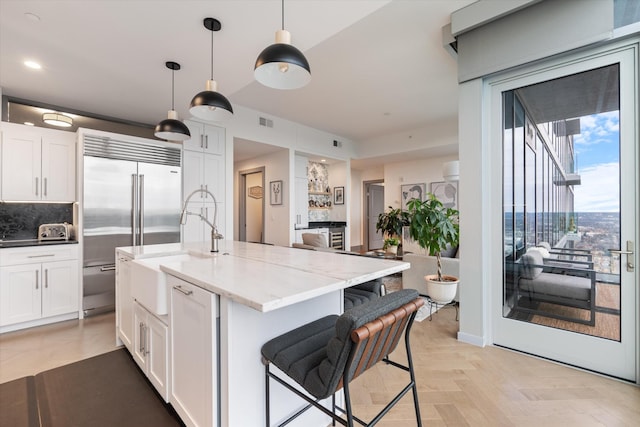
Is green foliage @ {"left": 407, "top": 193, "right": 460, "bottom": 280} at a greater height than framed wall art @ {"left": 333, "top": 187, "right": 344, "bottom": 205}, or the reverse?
framed wall art @ {"left": 333, "top": 187, "right": 344, "bottom": 205}

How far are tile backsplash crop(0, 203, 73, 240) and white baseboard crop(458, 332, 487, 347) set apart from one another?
4809 millimetres

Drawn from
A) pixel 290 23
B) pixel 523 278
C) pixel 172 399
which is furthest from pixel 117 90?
pixel 523 278

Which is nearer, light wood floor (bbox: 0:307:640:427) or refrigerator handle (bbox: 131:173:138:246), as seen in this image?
light wood floor (bbox: 0:307:640:427)

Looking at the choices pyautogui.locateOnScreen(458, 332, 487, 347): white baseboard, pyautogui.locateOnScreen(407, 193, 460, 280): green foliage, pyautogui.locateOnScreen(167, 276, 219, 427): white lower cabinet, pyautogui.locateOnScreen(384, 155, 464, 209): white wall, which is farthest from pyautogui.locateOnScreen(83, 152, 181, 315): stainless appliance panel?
pyautogui.locateOnScreen(384, 155, 464, 209): white wall

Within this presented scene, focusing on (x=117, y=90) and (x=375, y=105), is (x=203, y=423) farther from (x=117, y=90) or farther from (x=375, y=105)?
(x=375, y=105)

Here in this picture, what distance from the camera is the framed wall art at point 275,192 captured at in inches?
235

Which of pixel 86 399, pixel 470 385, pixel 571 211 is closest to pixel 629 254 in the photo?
pixel 571 211

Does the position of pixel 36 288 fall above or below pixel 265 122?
below

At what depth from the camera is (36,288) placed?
10.1 feet

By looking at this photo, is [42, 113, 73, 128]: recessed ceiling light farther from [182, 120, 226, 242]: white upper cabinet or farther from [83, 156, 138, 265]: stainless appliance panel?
[182, 120, 226, 242]: white upper cabinet

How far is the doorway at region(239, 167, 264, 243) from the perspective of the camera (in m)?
6.83

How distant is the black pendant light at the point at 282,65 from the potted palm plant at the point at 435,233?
208 cm

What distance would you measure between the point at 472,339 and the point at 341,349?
A: 2183mm

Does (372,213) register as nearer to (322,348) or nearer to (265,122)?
(265,122)
